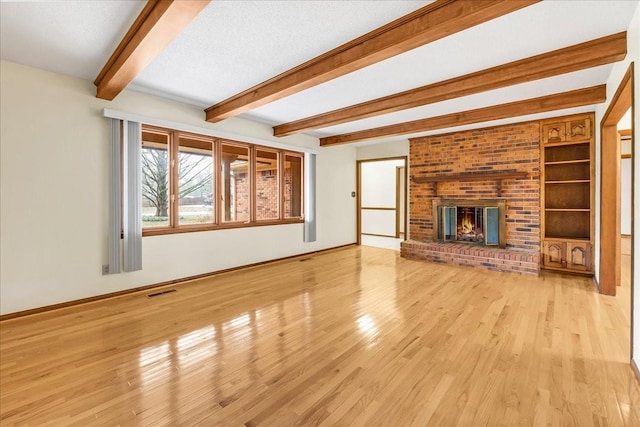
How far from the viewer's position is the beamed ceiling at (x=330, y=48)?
6.71 feet

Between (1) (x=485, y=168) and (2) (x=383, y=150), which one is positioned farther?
(2) (x=383, y=150)

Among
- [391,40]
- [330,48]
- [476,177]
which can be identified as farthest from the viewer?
[476,177]

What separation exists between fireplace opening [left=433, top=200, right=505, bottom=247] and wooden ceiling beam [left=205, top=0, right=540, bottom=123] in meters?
3.93

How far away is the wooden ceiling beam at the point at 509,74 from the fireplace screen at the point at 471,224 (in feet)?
9.03

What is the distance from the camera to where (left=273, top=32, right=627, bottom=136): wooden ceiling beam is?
2.50 metres

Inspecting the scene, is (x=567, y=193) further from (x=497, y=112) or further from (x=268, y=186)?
(x=268, y=186)

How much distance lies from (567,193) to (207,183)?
230 inches

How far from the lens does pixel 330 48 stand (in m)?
2.61

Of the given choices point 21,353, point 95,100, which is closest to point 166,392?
point 21,353

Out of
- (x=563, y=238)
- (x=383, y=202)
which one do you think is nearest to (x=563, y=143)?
(x=563, y=238)

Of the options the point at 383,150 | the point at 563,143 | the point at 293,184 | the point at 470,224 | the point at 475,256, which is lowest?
the point at 475,256

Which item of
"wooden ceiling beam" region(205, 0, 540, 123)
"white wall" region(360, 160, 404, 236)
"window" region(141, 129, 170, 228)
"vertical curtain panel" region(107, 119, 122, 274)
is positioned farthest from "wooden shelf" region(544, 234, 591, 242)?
"vertical curtain panel" region(107, 119, 122, 274)

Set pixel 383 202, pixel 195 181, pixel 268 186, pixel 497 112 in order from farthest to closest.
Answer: pixel 383 202, pixel 268 186, pixel 195 181, pixel 497 112

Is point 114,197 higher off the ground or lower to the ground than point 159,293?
higher
